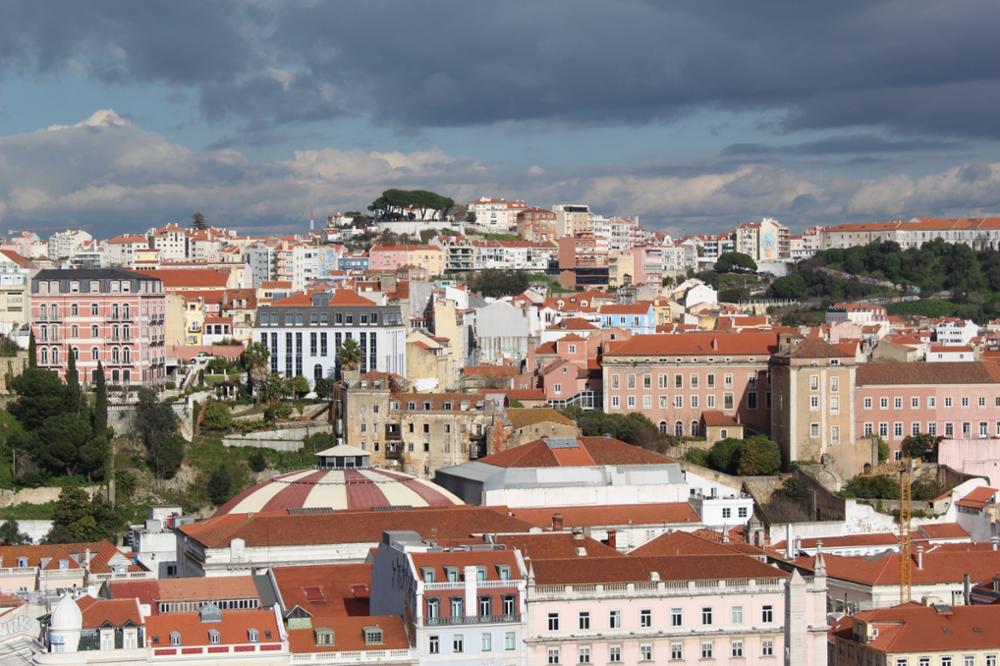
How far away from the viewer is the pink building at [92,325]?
83.6 meters

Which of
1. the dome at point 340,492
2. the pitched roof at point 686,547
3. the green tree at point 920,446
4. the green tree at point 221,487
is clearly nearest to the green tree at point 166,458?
the green tree at point 221,487

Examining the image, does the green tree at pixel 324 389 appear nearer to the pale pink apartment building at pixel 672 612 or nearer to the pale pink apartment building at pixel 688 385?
the pale pink apartment building at pixel 688 385

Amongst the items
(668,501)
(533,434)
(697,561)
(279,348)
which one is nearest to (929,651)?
(697,561)

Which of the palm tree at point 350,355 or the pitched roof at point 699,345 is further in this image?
the pitched roof at point 699,345

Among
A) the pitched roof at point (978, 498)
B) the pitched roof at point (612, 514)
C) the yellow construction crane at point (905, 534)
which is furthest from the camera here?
the pitched roof at point (978, 498)

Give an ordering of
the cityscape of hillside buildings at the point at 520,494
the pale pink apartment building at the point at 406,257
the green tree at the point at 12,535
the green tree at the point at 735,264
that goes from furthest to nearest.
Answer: the green tree at the point at 735,264 < the pale pink apartment building at the point at 406,257 < the green tree at the point at 12,535 < the cityscape of hillside buildings at the point at 520,494

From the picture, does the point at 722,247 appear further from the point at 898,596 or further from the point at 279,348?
the point at 898,596

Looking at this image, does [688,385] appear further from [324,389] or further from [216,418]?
[216,418]

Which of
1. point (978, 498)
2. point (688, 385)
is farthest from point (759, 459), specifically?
point (978, 498)

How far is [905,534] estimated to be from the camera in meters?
71.9

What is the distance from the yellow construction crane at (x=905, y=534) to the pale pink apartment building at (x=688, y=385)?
7.37 meters

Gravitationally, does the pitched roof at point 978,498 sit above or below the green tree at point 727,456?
below

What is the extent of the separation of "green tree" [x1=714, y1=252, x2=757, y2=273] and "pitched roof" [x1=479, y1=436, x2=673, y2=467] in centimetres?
10529

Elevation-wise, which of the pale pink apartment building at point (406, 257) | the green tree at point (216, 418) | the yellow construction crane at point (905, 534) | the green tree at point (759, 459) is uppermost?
the pale pink apartment building at point (406, 257)
